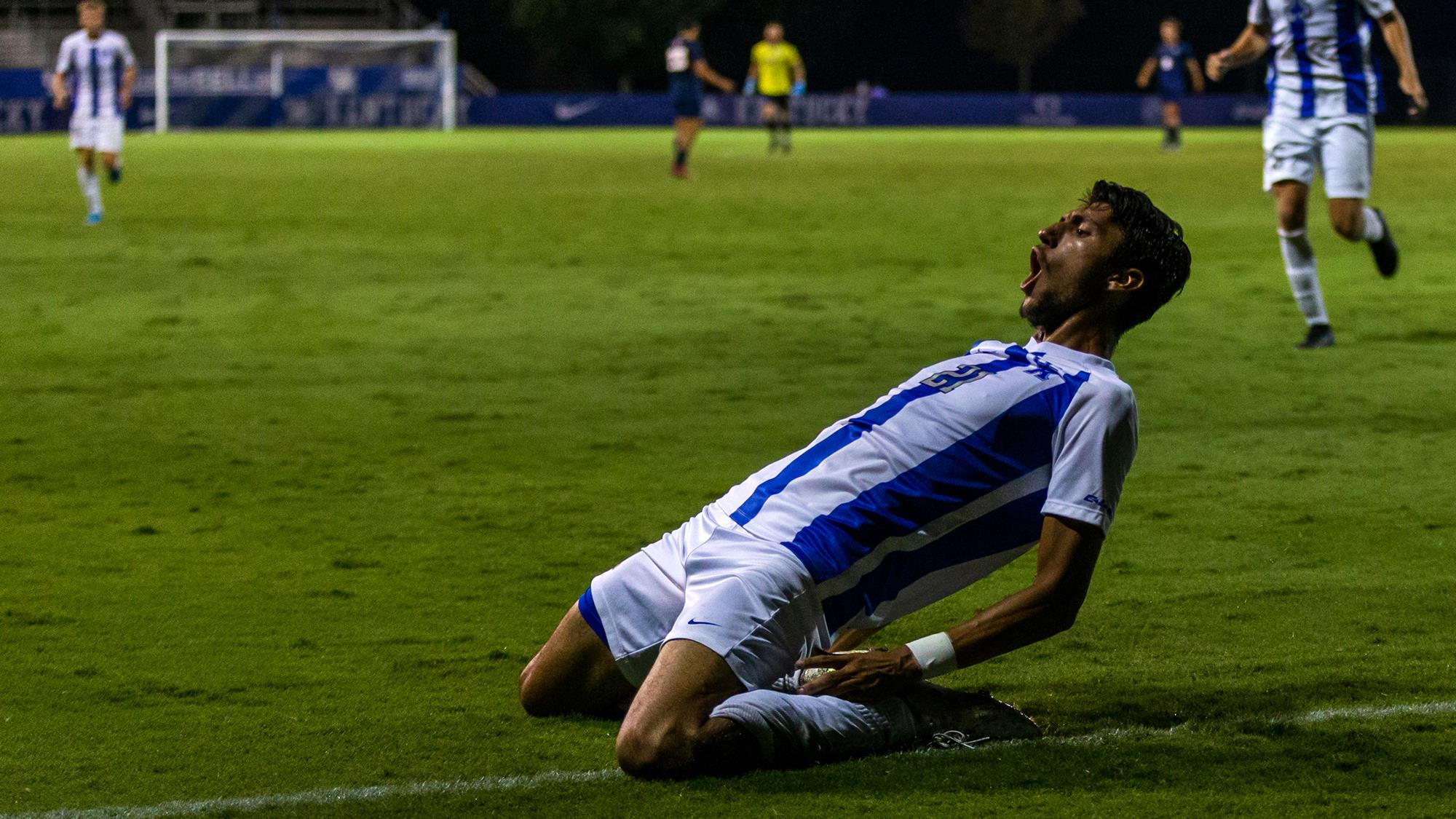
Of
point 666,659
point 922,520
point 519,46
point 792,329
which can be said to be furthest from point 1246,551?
point 519,46

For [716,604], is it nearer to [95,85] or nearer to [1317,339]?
[1317,339]

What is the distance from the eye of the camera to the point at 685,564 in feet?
12.9

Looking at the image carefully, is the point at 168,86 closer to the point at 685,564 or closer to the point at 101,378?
the point at 101,378

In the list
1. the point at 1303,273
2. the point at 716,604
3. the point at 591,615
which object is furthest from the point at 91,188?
the point at 716,604

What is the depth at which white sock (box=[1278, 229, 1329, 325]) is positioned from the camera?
9.77m

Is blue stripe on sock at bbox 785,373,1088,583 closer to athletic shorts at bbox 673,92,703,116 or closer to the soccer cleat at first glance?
the soccer cleat

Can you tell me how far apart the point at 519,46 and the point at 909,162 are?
32301 millimetres

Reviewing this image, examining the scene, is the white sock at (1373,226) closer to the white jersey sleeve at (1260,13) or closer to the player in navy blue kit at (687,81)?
the white jersey sleeve at (1260,13)

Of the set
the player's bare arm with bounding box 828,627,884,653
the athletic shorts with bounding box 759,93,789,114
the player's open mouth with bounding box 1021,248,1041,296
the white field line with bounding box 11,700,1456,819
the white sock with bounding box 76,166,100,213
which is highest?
the player's open mouth with bounding box 1021,248,1041,296

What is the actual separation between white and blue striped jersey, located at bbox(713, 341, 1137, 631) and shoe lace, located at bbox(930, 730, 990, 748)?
27cm

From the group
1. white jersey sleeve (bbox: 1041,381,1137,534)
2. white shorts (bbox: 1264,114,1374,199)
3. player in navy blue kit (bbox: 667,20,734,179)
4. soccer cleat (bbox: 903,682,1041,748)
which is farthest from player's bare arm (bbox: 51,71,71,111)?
white jersey sleeve (bbox: 1041,381,1137,534)

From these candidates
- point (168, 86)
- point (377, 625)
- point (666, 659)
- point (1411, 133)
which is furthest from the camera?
point (1411, 133)

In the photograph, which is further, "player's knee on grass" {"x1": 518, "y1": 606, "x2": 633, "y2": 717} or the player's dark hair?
"player's knee on grass" {"x1": 518, "y1": 606, "x2": 633, "y2": 717}

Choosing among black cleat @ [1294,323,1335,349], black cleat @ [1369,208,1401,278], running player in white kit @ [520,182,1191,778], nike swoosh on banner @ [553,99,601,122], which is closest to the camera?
running player in white kit @ [520,182,1191,778]
